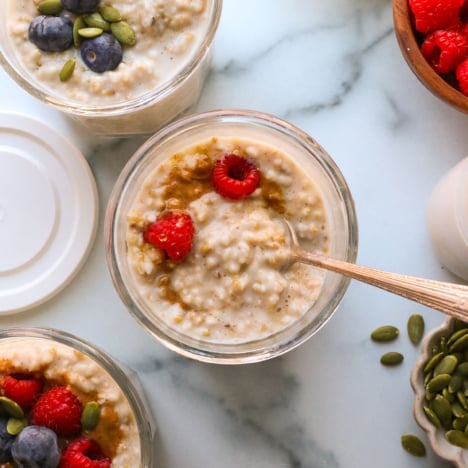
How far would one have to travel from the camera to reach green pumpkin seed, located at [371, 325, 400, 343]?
5.61 ft

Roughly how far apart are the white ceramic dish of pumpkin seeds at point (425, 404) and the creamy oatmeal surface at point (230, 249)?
11.9 inches

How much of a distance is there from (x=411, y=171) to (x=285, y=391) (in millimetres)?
572

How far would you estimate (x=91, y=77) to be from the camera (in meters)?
1.56

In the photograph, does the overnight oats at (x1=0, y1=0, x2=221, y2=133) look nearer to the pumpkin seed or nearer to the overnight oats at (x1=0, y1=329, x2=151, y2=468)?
the pumpkin seed

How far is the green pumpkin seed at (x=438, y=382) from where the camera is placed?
62.7 inches

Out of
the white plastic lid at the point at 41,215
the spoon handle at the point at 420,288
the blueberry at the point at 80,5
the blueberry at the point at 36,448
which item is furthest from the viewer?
the white plastic lid at the point at 41,215

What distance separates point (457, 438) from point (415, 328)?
255 mm

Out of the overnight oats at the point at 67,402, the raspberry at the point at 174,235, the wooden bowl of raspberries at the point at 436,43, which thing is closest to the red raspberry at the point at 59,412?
the overnight oats at the point at 67,402

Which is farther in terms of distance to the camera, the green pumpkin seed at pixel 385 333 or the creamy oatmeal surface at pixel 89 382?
the green pumpkin seed at pixel 385 333

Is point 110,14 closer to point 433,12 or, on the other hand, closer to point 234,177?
point 234,177

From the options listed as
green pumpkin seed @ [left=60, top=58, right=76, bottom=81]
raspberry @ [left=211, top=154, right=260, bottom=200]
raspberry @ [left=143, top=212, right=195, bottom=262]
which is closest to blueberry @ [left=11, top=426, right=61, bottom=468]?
raspberry @ [left=143, top=212, right=195, bottom=262]

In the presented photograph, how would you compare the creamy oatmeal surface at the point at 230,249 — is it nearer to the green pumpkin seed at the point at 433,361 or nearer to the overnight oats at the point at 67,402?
the overnight oats at the point at 67,402

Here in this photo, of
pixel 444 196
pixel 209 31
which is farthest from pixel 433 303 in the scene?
pixel 209 31

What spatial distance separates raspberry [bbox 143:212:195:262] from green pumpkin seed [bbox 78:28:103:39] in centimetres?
39
